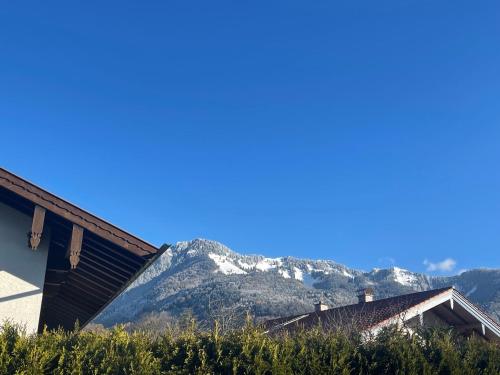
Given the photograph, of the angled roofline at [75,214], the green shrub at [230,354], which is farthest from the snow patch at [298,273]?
the green shrub at [230,354]

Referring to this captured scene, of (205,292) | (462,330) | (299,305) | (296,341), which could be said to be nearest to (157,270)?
(205,292)

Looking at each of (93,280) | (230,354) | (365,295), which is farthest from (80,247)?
(365,295)

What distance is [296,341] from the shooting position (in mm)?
6008

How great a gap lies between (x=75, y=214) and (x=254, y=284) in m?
102

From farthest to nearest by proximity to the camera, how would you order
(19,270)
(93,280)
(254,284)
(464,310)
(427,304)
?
1. (254,284)
2. (464,310)
3. (427,304)
4. (93,280)
5. (19,270)

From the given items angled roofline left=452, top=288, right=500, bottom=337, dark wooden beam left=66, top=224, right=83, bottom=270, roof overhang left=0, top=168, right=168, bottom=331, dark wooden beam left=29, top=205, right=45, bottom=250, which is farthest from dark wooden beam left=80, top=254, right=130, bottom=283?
angled roofline left=452, top=288, right=500, bottom=337

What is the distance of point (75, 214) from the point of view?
8438 mm

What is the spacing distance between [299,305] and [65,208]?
251 feet

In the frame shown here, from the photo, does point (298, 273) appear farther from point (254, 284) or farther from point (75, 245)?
point (75, 245)

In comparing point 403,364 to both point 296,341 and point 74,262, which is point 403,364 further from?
point 74,262

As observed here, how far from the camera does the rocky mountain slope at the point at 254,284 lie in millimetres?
83875

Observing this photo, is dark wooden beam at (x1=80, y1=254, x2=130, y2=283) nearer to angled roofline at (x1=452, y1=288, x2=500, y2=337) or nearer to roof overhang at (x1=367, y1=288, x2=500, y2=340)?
roof overhang at (x1=367, y1=288, x2=500, y2=340)

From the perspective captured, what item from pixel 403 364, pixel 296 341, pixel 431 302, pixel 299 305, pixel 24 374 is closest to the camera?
pixel 24 374

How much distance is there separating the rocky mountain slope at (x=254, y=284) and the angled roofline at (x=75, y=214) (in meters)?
61.3
